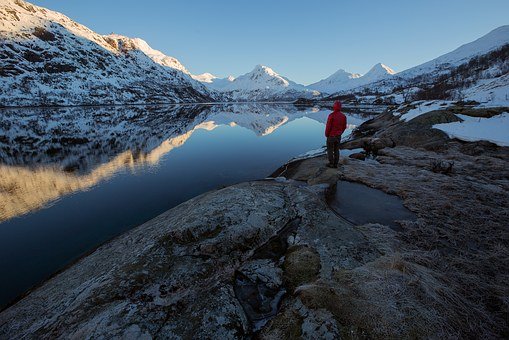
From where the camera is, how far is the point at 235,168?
834 inches

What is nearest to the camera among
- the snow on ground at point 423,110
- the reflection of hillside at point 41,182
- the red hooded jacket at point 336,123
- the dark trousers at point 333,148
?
the reflection of hillside at point 41,182

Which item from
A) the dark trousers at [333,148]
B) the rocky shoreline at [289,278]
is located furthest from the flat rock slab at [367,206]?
the dark trousers at [333,148]

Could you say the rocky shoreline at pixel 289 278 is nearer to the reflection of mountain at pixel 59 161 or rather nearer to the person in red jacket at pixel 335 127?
the person in red jacket at pixel 335 127

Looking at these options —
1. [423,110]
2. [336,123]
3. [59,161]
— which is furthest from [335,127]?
[59,161]

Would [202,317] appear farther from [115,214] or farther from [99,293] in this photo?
[115,214]

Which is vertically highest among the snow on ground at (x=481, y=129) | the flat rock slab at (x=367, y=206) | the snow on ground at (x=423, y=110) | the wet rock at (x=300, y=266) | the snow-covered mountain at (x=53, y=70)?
the snow-covered mountain at (x=53, y=70)

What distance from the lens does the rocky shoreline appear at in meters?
4.17

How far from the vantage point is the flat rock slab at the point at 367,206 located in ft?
28.6

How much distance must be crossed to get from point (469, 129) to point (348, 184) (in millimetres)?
13963

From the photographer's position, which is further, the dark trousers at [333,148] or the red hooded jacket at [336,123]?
the dark trousers at [333,148]

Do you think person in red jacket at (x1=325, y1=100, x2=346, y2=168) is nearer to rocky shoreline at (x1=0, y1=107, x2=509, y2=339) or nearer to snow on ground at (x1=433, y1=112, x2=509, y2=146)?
rocky shoreline at (x1=0, y1=107, x2=509, y2=339)

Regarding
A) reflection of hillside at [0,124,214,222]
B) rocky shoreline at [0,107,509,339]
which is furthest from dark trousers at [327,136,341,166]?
reflection of hillside at [0,124,214,222]

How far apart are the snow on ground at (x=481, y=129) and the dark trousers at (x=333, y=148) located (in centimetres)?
1089

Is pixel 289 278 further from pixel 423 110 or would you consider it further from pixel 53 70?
pixel 53 70
